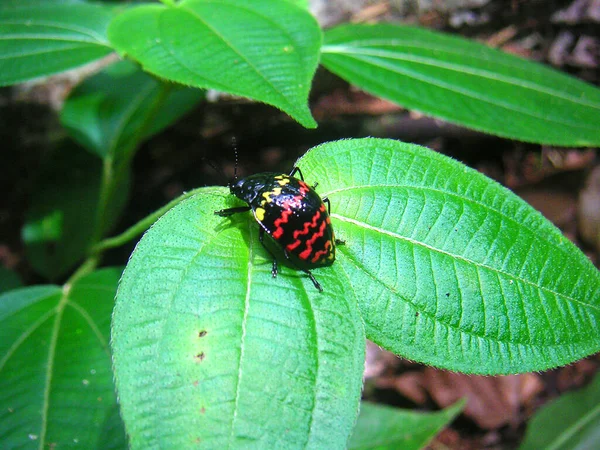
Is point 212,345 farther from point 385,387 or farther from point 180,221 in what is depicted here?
point 385,387

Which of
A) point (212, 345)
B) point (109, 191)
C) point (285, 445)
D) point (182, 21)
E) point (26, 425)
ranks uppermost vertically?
point (182, 21)

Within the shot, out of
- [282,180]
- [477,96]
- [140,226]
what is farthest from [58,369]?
[477,96]

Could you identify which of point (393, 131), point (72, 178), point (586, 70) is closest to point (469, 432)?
point (393, 131)

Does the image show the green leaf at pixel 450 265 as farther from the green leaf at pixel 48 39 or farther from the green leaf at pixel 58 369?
Answer: the green leaf at pixel 48 39

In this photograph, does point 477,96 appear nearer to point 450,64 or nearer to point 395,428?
point 450,64

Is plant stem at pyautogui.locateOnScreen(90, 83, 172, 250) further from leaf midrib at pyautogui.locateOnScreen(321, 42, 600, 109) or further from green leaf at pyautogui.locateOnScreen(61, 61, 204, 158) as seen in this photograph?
leaf midrib at pyautogui.locateOnScreen(321, 42, 600, 109)

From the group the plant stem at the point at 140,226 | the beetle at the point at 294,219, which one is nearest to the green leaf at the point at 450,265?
the beetle at the point at 294,219

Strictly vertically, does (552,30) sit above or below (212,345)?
above
